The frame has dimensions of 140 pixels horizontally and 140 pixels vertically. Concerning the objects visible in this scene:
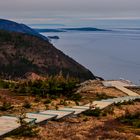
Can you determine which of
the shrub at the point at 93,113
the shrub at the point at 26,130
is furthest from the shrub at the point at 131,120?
the shrub at the point at 26,130

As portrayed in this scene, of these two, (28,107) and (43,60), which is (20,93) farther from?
(43,60)

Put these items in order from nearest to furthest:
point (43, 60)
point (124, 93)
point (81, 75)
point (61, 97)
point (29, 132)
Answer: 1. point (29, 132)
2. point (61, 97)
3. point (124, 93)
4. point (81, 75)
5. point (43, 60)

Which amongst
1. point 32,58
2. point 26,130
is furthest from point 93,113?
point 32,58

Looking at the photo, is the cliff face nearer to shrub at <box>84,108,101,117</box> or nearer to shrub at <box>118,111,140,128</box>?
shrub at <box>84,108,101,117</box>

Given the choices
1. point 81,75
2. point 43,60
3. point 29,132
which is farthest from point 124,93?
point 43,60

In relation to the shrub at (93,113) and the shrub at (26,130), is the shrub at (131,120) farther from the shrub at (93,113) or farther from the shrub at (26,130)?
the shrub at (26,130)

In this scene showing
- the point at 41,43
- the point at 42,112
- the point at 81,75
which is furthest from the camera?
the point at 41,43

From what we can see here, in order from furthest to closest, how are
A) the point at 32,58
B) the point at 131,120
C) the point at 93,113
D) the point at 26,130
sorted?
the point at 32,58 < the point at 93,113 < the point at 131,120 < the point at 26,130

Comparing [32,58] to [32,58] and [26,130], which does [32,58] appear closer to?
[32,58]

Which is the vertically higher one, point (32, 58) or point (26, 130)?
point (26, 130)
